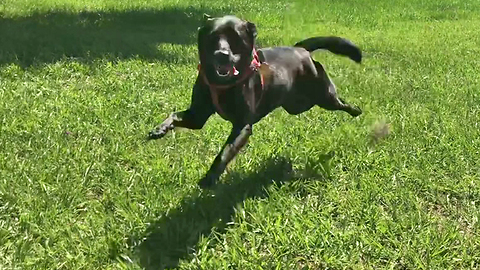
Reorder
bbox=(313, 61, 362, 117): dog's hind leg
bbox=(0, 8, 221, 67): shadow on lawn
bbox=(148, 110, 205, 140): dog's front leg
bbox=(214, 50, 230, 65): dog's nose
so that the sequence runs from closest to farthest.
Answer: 1. bbox=(214, 50, 230, 65): dog's nose
2. bbox=(148, 110, 205, 140): dog's front leg
3. bbox=(313, 61, 362, 117): dog's hind leg
4. bbox=(0, 8, 221, 67): shadow on lawn

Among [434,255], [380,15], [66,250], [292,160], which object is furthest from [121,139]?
[380,15]

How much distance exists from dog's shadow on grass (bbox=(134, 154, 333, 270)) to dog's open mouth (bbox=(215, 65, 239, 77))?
893mm

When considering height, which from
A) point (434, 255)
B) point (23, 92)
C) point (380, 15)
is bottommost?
point (380, 15)

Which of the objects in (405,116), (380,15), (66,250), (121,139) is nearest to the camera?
(66,250)

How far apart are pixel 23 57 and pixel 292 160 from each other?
4.51 m

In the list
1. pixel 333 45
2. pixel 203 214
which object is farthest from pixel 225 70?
pixel 333 45

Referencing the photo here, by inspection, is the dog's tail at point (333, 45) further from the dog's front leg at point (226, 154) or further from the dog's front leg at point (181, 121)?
the dog's front leg at point (181, 121)

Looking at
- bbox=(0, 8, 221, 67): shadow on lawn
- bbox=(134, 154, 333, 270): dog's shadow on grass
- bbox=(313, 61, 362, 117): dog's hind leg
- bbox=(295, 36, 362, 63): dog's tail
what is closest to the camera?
bbox=(134, 154, 333, 270): dog's shadow on grass

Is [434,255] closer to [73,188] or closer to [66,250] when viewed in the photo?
[66,250]

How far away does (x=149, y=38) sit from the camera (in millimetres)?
9555

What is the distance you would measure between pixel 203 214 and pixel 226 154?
0.45 m

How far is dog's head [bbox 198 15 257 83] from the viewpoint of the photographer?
2773 millimetres

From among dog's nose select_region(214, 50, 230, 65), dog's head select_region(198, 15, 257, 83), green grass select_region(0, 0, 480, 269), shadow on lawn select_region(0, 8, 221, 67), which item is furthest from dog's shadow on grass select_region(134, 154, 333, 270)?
shadow on lawn select_region(0, 8, 221, 67)

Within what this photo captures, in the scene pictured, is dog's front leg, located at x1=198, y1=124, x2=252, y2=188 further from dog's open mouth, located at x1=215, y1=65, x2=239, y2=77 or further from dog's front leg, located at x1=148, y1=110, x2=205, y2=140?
dog's open mouth, located at x1=215, y1=65, x2=239, y2=77
